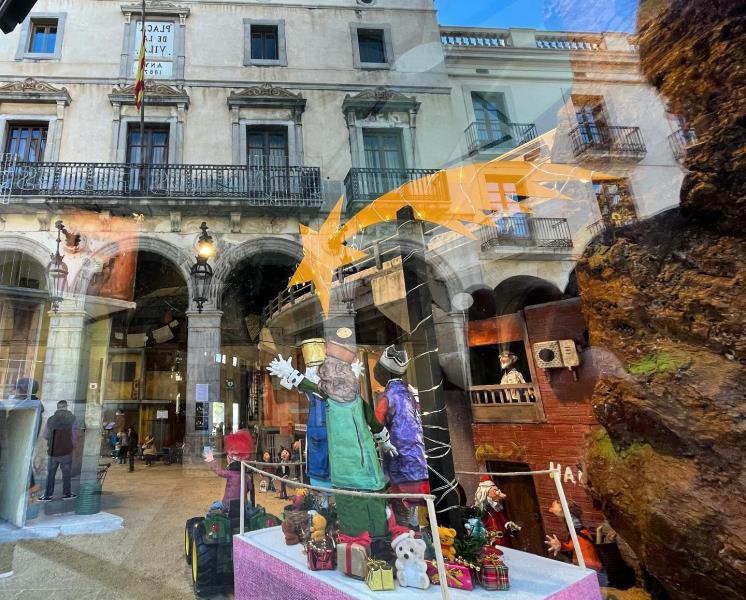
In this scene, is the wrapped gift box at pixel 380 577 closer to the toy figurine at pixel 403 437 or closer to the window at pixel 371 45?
the toy figurine at pixel 403 437

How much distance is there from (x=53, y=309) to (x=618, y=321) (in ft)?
14.2

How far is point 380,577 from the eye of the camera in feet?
3.56

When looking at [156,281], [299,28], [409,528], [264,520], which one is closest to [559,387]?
[409,528]

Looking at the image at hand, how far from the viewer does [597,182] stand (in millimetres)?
1613

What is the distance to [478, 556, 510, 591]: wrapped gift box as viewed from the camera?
3.52 ft

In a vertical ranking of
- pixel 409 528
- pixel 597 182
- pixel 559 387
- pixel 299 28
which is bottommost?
pixel 409 528

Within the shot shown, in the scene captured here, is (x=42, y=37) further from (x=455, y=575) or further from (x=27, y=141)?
A: (x=455, y=575)

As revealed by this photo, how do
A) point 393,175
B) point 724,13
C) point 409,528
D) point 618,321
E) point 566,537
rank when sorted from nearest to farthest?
1. point 724,13
2. point 409,528
3. point 618,321
4. point 566,537
5. point 393,175

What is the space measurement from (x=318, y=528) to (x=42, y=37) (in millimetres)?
4406

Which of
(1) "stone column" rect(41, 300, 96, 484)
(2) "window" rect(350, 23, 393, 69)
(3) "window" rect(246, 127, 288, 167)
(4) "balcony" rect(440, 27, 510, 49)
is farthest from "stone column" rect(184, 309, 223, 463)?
(4) "balcony" rect(440, 27, 510, 49)

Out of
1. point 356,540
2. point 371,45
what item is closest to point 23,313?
point 356,540

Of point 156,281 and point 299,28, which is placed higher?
point 299,28

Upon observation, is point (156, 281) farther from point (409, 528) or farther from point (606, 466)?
point (606, 466)

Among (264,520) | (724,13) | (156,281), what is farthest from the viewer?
(156,281)
